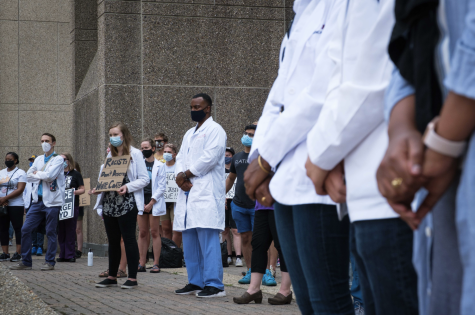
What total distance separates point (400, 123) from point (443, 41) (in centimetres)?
21

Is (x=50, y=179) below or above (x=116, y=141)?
Result: below

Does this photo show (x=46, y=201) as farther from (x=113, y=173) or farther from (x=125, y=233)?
(x=125, y=233)

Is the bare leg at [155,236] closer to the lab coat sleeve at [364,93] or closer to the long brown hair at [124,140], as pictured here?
the long brown hair at [124,140]

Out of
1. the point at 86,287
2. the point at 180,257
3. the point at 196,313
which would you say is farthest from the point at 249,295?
the point at 180,257

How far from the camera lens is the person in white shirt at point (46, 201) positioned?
1050 cm

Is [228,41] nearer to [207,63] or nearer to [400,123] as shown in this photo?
[207,63]

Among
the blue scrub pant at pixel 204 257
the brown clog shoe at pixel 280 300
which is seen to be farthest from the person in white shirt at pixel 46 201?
the brown clog shoe at pixel 280 300

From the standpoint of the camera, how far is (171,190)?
10766 mm

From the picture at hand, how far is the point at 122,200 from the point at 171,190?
318 cm

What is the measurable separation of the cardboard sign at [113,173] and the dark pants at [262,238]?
192 centimetres

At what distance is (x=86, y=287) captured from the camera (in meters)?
7.96

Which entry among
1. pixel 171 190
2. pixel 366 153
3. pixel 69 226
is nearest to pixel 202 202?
pixel 171 190

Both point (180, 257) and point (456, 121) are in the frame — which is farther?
point (180, 257)

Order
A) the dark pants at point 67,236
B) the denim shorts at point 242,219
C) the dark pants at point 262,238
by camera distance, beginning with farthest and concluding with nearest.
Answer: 1. the dark pants at point 67,236
2. the denim shorts at point 242,219
3. the dark pants at point 262,238
